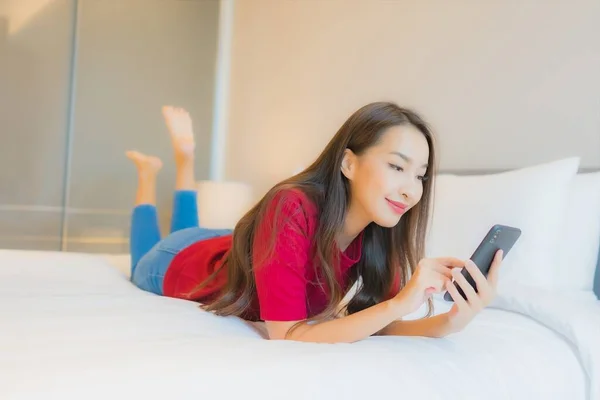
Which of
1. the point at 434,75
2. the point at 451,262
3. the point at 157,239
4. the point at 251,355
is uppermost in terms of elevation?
the point at 434,75

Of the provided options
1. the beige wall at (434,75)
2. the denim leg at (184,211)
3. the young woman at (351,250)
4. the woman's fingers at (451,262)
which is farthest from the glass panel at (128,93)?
the woman's fingers at (451,262)

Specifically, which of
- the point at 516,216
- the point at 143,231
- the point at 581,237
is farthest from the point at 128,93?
the point at 581,237

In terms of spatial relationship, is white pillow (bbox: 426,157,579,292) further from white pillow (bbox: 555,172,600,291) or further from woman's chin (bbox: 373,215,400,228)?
woman's chin (bbox: 373,215,400,228)

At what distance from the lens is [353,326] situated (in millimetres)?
1001

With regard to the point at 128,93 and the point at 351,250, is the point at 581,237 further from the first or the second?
the point at 128,93

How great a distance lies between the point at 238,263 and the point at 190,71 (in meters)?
2.57

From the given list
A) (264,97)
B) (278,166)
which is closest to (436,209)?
(278,166)

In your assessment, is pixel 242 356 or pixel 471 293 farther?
pixel 471 293

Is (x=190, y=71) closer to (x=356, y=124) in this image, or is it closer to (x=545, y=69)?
(x=545, y=69)

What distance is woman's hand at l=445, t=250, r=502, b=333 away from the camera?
1.00 m

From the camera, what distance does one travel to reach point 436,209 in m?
1.79

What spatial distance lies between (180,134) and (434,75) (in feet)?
3.34

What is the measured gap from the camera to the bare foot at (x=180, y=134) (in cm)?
247

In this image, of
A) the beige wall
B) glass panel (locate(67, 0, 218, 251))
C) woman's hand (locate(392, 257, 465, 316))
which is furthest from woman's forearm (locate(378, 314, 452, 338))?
glass panel (locate(67, 0, 218, 251))
